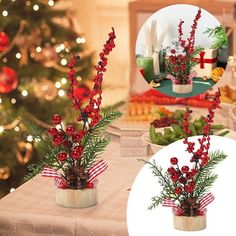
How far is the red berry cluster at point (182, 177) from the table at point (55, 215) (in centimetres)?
21

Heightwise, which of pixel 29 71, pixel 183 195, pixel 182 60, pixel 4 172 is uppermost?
pixel 182 60

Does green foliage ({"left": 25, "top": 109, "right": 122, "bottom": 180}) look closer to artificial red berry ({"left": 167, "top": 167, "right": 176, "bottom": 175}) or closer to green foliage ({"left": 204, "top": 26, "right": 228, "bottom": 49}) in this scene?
artificial red berry ({"left": 167, "top": 167, "right": 176, "bottom": 175})

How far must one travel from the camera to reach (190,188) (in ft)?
6.11

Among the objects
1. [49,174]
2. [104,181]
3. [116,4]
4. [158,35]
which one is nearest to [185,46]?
[158,35]

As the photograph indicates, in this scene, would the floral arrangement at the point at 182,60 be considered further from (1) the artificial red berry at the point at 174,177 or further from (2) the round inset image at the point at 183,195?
(1) the artificial red berry at the point at 174,177

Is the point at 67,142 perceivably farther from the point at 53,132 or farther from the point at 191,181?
the point at 191,181

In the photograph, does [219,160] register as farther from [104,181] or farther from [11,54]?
[11,54]

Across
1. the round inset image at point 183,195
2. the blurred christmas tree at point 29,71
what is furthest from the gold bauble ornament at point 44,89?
the round inset image at point 183,195

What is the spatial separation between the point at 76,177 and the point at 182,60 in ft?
2.16

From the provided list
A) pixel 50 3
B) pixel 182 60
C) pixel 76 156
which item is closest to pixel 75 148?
pixel 76 156

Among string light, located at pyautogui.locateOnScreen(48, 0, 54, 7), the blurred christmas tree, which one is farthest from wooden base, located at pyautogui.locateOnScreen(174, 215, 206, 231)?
string light, located at pyautogui.locateOnScreen(48, 0, 54, 7)

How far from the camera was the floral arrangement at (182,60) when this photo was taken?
2.48m

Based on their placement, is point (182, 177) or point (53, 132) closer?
point (182, 177)

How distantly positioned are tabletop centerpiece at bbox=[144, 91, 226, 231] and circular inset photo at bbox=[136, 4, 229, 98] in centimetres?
Answer: 67
